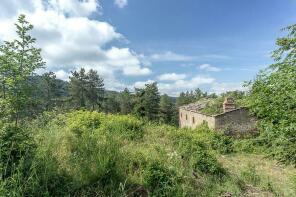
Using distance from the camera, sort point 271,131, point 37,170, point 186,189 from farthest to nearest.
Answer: point 271,131 < point 186,189 < point 37,170

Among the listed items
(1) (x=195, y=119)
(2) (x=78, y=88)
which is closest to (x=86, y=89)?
(2) (x=78, y=88)

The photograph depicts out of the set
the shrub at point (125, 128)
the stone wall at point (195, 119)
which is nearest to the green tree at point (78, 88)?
the stone wall at point (195, 119)

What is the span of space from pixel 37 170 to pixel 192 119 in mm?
30429

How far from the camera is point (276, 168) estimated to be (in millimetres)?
15797

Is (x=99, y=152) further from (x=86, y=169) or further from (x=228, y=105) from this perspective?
(x=228, y=105)

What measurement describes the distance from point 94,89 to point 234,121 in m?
41.1

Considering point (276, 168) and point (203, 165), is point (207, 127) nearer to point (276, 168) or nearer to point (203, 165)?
point (276, 168)

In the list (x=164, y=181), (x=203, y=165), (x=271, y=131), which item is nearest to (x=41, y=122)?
(x=164, y=181)

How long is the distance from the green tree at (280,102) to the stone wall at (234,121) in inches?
672

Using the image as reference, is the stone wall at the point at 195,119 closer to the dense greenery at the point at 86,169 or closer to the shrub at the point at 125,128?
the shrub at the point at 125,128

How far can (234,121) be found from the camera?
25.7m

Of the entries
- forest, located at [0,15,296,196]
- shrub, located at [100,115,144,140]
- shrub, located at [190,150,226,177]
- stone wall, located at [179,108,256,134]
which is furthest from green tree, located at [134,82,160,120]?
shrub, located at [190,150,226,177]

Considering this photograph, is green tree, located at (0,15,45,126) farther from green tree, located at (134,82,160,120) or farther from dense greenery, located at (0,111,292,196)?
green tree, located at (134,82,160,120)

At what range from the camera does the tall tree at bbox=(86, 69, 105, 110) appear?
6122cm
